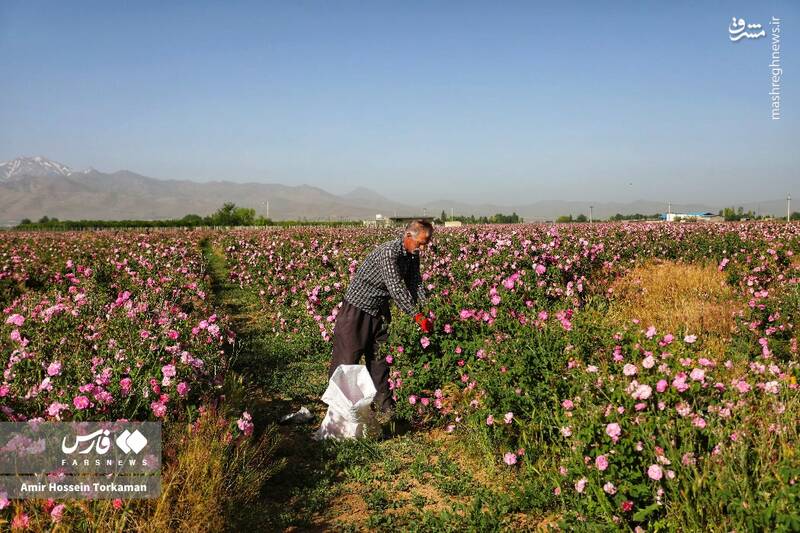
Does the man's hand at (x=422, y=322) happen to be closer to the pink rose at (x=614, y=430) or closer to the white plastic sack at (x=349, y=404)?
the white plastic sack at (x=349, y=404)

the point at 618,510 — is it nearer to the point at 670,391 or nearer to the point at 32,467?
the point at 670,391

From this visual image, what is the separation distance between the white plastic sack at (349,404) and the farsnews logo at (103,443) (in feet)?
5.63

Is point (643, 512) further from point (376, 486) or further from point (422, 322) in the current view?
point (422, 322)

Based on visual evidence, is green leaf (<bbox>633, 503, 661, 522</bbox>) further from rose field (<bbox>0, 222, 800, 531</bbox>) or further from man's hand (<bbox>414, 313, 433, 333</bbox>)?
man's hand (<bbox>414, 313, 433, 333</bbox>)

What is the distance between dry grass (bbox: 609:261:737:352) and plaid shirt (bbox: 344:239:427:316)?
227cm

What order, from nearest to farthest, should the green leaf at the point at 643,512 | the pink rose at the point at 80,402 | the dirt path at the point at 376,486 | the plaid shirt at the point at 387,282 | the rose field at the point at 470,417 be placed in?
1. the green leaf at the point at 643,512
2. the rose field at the point at 470,417
3. the pink rose at the point at 80,402
4. the dirt path at the point at 376,486
5. the plaid shirt at the point at 387,282

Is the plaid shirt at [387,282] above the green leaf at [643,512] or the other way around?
above

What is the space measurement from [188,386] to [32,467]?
3.72ft

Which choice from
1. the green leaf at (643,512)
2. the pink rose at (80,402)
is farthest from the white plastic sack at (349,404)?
the green leaf at (643,512)

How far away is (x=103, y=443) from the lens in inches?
132

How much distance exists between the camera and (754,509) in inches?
99.3

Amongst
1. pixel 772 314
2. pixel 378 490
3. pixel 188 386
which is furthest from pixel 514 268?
pixel 188 386

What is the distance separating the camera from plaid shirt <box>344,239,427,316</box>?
4984 millimetres

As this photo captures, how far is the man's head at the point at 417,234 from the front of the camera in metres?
4.90
